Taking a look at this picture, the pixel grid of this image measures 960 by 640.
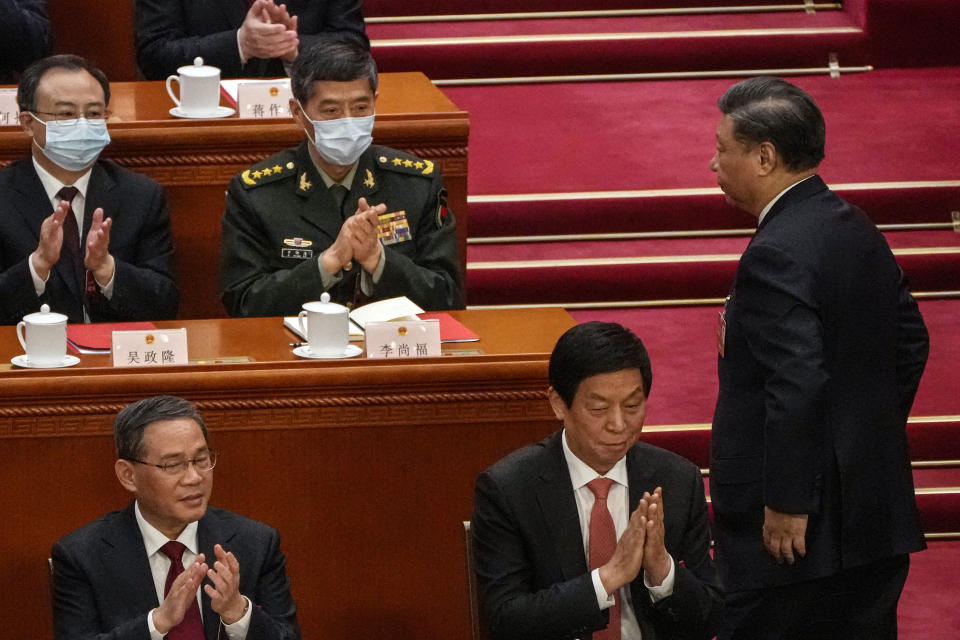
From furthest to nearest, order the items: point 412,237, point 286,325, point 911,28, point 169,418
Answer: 1. point 911,28
2. point 412,237
3. point 286,325
4. point 169,418

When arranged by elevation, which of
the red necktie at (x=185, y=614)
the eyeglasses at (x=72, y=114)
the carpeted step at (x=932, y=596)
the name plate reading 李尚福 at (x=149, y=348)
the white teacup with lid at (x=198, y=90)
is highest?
the white teacup with lid at (x=198, y=90)

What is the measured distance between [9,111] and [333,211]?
78 cm

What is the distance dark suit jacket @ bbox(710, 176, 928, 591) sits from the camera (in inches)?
109

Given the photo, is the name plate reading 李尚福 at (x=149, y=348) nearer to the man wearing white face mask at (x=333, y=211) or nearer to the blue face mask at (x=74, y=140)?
the man wearing white face mask at (x=333, y=211)

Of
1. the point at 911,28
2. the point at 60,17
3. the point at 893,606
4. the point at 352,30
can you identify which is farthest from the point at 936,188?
the point at 60,17

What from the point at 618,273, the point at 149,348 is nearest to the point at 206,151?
the point at 149,348

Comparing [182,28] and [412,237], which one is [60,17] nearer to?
[182,28]

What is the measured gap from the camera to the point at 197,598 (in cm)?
267

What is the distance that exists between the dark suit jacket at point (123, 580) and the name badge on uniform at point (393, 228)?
0.99 metres

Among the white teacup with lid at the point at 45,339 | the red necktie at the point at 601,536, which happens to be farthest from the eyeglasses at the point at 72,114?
the red necktie at the point at 601,536

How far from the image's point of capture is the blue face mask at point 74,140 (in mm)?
3537

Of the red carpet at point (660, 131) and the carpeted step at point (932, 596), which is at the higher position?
the red carpet at point (660, 131)

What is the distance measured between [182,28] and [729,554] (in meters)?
2.10

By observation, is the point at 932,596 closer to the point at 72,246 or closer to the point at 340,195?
the point at 340,195
